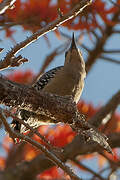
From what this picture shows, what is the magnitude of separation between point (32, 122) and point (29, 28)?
1104mm

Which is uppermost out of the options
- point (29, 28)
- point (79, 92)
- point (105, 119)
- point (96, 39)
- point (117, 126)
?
point (29, 28)

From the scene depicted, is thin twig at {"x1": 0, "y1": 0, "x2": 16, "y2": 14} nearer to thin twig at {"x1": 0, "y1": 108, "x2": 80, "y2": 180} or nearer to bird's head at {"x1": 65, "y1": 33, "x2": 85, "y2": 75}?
thin twig at {"x1": 0, "y1": 108, "x2": 80, "y2": 180}

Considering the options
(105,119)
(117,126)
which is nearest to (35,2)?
(105,119)

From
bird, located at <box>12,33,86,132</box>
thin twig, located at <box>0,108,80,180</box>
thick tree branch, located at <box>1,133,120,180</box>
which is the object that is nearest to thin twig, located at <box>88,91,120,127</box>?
thick tree branch, located at <box>1,133,120,180</box>

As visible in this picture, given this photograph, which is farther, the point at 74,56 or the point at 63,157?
the point at 74,56

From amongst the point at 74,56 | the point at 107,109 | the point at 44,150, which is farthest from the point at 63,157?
Answer: the point at 44,150

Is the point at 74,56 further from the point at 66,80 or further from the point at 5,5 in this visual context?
the point at 5,5

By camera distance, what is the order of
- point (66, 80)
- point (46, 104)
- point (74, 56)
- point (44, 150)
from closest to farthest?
point (44, 150), point (46, 104), point (66, 80), point (74, 56)

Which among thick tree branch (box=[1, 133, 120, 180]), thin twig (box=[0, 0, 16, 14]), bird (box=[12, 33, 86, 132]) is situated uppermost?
thin twig (box=[0, 0, 16, 14])

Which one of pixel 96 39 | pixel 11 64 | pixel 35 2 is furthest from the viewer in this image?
pixel 96 39

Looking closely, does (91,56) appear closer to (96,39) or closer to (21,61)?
(96,39)

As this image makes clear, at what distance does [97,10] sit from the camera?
486 cm

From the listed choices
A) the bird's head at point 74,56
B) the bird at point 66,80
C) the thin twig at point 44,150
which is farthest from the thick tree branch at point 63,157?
the thin twig at point 44,150

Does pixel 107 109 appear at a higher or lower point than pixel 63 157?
higher
